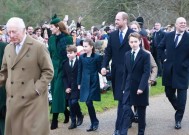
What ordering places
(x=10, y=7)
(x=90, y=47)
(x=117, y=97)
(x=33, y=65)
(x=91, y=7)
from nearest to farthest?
(x=33, y=65) < (x=117, y=97) < (x=90, y=47) < (x=91, y=7) < (x=10, y=7)

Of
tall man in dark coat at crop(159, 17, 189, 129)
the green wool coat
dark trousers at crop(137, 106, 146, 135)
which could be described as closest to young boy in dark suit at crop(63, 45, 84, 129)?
the green wool coat

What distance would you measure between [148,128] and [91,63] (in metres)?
1.65

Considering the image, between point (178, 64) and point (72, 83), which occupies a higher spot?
point (178, 64)

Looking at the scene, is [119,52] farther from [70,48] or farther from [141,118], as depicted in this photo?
[141,118]

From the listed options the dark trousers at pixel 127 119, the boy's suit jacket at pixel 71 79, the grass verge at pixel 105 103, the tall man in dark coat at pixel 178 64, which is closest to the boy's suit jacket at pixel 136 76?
the dark trousers at pixel 127 119

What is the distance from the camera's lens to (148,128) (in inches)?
344

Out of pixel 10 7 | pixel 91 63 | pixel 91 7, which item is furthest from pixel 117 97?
pixel 10 7

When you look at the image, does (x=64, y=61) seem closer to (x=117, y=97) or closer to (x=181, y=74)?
(x=117, y=97)

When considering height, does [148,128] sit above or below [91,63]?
below

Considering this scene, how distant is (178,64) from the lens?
8727 millimetres

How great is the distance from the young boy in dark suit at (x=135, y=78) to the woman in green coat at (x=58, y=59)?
1.49 m

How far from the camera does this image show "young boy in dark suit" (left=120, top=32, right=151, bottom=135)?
7582mm

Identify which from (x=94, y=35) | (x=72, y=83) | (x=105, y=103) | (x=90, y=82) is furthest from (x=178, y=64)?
(x=94, y=35)

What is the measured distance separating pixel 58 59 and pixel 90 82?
795mm
